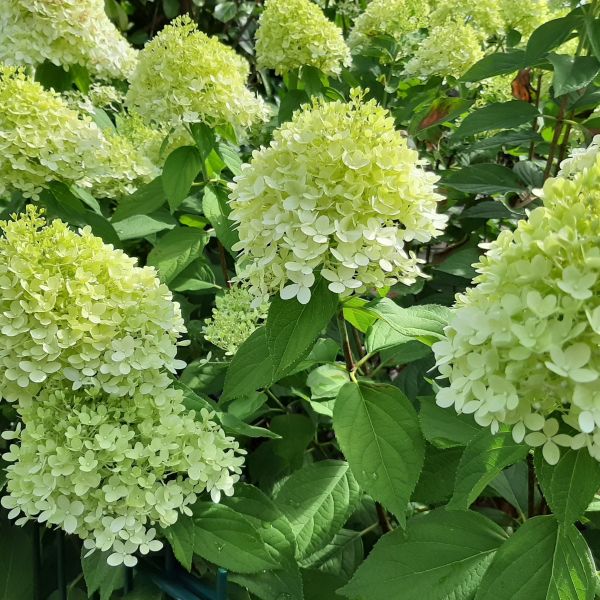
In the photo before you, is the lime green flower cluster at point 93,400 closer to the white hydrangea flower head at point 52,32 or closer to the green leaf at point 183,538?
the green leaf at point 183,538

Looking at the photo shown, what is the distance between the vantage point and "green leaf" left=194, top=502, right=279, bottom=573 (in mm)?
1189

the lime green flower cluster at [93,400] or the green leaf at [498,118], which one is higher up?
the green leaf at [498,118]

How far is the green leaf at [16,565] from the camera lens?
1.76 m

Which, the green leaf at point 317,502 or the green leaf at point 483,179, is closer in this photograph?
the green leaf at point 317,502

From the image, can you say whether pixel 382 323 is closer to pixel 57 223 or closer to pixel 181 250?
pixel 57 223

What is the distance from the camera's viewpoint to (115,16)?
434cm

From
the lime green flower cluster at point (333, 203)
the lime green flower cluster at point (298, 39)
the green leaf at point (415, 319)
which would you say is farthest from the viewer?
the lime green flower cluster at point (298, 39)

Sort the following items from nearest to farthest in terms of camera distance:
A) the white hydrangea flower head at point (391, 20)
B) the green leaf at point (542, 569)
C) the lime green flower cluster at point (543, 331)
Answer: the lime green flower cluster at point (543, 331) < the green leaf at point (542, 569) < the white hydrangea flower head at point (391, 20)

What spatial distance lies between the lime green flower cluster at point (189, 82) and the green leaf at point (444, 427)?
1.01 meters

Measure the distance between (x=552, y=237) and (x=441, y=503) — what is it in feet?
2.80

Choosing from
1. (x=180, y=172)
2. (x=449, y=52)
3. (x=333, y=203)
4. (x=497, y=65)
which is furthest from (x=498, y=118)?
(x=333, y=203)

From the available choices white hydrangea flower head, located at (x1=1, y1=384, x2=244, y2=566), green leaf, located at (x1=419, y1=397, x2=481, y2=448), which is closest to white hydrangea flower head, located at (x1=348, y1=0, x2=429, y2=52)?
green leaf, located at (x1=419, y1=397, x2=481, y2=448)

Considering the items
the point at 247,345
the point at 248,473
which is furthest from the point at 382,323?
the point at 248,473

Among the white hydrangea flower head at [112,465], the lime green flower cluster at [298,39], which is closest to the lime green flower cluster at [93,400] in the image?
the white hydrangea flower head at [112,465]
